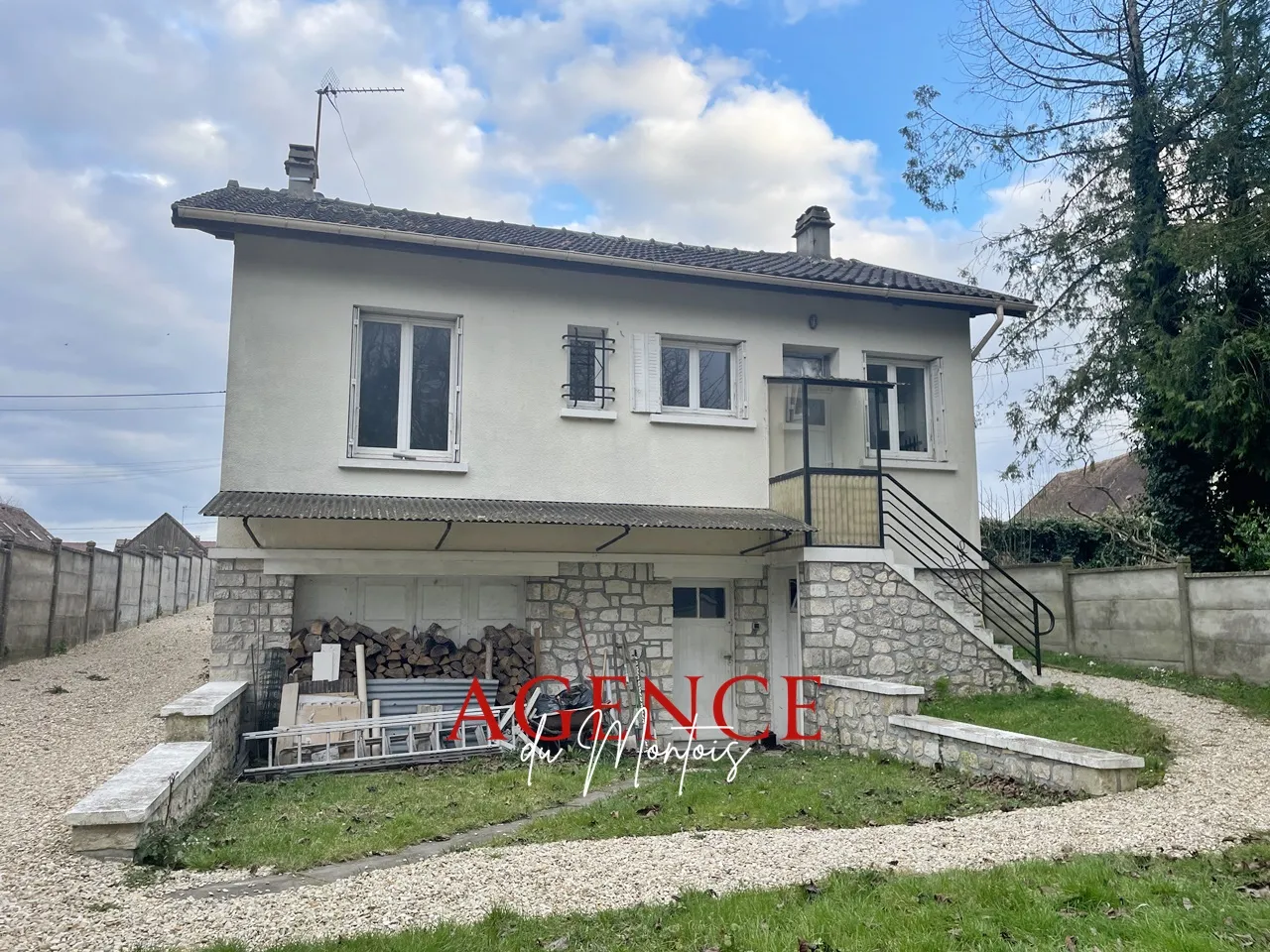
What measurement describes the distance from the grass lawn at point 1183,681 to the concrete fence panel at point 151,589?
19334 mm

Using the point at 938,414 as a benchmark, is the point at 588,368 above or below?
above

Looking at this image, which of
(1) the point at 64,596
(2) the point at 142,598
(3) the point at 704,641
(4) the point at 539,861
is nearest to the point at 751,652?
(3) the point at 704,641

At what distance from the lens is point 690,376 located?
1257 cm

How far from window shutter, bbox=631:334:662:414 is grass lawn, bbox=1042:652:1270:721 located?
740 centimetres

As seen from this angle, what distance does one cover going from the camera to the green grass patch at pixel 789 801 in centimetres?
689

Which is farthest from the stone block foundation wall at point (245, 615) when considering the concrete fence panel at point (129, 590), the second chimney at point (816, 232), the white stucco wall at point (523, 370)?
the concrete fence panel at point (129, 590)

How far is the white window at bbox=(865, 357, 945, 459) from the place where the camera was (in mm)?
13312

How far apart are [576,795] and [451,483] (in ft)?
14.4

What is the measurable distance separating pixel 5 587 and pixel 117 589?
21.4 ft

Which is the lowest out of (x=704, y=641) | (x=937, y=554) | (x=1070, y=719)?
(x=1070, y=719)

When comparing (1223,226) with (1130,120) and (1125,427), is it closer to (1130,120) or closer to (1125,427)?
(1130,120)

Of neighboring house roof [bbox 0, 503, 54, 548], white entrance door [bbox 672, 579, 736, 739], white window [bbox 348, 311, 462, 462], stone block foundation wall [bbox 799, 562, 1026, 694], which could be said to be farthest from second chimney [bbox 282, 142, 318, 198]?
neighboring house roof [bbox 0, 503, 54, 548]

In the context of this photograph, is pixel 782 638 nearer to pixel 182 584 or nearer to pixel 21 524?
pixel 182 584

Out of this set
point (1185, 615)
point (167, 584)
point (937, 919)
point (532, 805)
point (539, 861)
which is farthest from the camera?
point (167, 584)
